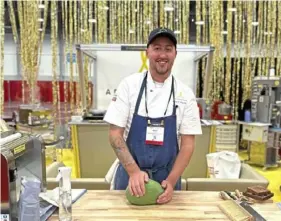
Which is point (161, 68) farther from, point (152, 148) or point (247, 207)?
point (247, 207)

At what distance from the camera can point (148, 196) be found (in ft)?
4.93

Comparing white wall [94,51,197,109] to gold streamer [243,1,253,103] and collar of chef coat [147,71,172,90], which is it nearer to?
collar of chef coat [147,71,172,90]

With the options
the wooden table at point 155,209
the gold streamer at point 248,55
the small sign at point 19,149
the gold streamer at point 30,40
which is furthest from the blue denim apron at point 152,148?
→ the gold streamer at point 248,55

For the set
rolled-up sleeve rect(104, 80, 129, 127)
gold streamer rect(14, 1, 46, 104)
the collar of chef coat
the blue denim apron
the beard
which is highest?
gold streamer rect(14, 1, 46, 104)

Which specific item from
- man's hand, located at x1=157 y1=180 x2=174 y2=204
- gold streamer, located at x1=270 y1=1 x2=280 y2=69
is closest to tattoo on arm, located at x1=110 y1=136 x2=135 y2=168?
man's hand, located at x1=157 y1=180 x2=174 y2=204

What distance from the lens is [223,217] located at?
1380mm

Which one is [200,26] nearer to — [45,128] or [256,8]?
[256,8]

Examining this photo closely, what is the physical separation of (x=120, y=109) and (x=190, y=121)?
39 centimetres

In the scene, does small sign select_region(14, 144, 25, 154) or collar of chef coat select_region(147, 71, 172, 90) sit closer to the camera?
small sign select_region(14, 144, 25, 154)

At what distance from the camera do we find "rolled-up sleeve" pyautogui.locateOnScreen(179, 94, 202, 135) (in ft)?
5.83

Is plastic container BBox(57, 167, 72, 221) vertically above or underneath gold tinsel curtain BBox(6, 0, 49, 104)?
underneath

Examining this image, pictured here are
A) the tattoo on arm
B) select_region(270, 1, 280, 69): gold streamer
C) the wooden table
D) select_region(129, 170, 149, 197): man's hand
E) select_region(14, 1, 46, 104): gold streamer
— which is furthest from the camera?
select_region(270, 1, 280, 69): gold streamer

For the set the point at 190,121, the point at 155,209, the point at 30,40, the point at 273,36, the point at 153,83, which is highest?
the point at 273,36

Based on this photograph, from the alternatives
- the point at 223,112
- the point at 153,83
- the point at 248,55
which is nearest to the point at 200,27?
the point at 248,55
